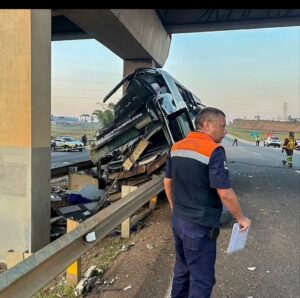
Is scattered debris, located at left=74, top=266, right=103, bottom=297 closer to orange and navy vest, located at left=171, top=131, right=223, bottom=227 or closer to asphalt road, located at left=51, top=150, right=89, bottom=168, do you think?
orange and navy vest, located at left=171, top=131, right=223, bottom=227

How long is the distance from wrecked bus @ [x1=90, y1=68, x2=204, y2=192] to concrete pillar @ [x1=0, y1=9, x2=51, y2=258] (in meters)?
2.47

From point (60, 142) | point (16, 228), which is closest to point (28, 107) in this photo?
point (16, 228)

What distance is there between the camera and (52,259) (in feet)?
9.98

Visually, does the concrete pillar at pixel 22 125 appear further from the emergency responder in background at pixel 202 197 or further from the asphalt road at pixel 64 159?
the asphalt road at pixel 64 159

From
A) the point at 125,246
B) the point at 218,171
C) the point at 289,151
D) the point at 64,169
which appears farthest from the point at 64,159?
the point at 218,171

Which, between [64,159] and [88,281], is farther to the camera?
[64,159]

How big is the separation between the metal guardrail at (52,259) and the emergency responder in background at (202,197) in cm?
89

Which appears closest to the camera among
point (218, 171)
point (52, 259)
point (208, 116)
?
point (52, 259)

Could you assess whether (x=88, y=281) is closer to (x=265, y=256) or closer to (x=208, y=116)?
(x=208, y=116)

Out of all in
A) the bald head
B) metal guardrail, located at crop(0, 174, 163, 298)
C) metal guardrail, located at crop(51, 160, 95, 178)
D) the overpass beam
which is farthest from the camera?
the overpass beam

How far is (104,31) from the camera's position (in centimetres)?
1299

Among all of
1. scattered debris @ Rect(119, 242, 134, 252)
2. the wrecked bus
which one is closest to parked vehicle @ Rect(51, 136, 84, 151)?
the wrecked bus

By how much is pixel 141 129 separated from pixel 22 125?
2.96 metres

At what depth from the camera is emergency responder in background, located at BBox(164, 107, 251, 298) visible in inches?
127
